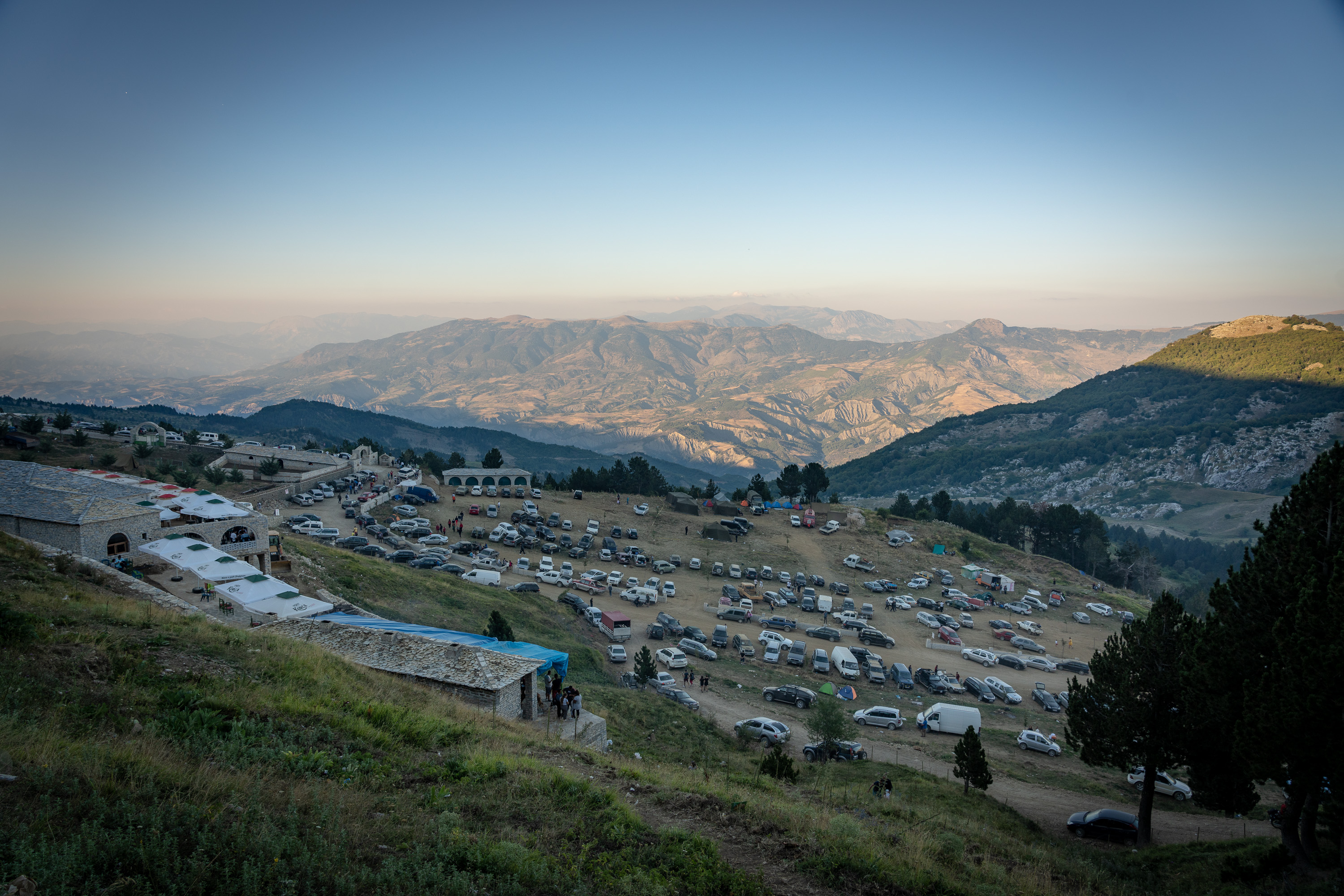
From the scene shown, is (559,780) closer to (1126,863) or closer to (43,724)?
(43,724)

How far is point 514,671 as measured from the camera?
52.0 feet

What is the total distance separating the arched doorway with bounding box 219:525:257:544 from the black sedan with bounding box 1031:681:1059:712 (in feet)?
126

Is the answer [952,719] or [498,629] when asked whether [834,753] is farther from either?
[498,629]

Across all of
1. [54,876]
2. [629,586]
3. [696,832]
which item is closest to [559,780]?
[696,832]

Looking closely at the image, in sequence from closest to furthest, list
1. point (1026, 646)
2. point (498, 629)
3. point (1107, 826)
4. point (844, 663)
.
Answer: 1. point (1107, 826)
2. point (498, 629)
3. point (844, 663)
4. point (1026, 646)

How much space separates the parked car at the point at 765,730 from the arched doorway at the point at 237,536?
2076cm

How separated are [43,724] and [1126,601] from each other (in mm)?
72283

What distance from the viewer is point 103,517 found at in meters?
20.9

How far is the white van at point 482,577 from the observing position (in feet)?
132

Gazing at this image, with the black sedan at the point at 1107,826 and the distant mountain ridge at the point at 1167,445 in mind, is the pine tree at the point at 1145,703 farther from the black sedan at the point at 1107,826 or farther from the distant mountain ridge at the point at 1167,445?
the distant mountain ridge at the point at 1167,445

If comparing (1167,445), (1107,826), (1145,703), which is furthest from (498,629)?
(1167,445)

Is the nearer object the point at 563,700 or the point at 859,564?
the point at 563,700

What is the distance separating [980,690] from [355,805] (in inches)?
1351

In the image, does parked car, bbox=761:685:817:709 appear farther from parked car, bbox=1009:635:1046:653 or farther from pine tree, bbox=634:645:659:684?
parked car, bbox=1009:635:1046:653
